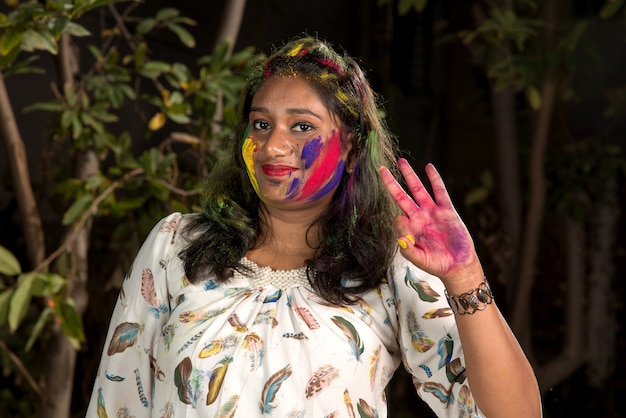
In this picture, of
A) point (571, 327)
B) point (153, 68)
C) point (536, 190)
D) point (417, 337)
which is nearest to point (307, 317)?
point (417, 337)

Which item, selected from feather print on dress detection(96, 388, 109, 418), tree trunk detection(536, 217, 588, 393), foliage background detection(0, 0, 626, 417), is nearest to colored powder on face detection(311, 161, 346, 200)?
feather print on dress detection(96, 388, 109, 418)

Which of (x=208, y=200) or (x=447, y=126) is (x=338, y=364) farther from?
(x=447, y=126)

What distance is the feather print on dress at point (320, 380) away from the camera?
1.25 meters

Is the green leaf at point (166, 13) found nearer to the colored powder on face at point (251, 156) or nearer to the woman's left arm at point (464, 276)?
the colored powder on face at point (251, 156)

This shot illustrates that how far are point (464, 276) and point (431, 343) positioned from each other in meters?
0.17

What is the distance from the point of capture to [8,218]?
111 inches

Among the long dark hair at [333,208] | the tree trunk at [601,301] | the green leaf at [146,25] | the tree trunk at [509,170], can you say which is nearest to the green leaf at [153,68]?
the green leaf at [146,25]

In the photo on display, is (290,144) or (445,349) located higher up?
(290,144)

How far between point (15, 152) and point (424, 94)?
2421 millimetres

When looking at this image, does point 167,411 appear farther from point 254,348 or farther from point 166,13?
point 166,13

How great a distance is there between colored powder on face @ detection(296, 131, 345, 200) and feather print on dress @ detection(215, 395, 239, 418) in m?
0.30

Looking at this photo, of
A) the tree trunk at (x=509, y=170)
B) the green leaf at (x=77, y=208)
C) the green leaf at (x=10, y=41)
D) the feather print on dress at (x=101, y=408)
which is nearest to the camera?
the feather print on dress at (x=101, y=408)

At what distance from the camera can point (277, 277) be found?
1.36m

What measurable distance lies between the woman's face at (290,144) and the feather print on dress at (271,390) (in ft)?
0.82
